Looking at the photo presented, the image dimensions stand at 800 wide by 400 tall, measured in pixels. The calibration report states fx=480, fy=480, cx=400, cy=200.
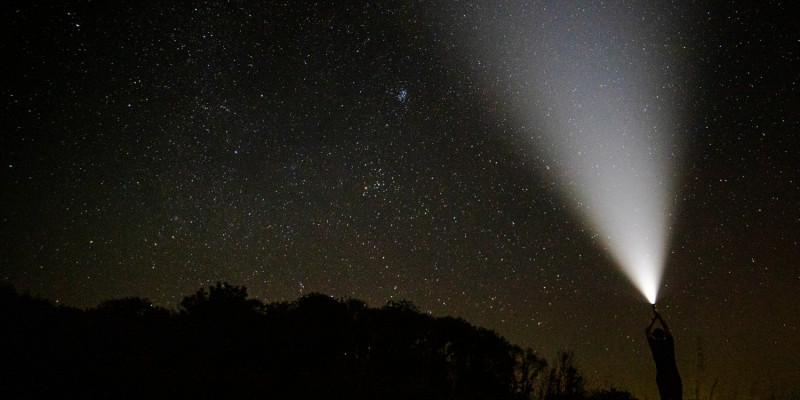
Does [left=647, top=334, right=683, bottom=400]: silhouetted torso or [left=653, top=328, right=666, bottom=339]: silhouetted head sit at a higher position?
[left=653, top=328, right=666, bottom=339]: silhouetted head

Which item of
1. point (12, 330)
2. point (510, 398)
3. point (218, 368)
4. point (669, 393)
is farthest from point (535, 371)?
point (12, 330)

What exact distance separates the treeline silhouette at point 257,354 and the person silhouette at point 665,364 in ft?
15.8

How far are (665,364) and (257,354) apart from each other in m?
9.27

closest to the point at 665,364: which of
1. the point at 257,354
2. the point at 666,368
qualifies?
the point at 666,368

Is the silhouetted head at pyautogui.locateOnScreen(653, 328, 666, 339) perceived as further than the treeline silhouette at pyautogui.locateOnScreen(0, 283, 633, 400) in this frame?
No

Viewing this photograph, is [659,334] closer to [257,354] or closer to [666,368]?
[666,368]

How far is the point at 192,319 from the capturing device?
13336mm

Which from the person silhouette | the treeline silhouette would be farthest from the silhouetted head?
the treeline silhouette

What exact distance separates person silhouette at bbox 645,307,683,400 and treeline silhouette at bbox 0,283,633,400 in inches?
189

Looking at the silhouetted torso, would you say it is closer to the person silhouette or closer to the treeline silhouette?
the person silhouette

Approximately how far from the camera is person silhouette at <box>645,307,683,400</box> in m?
7.38

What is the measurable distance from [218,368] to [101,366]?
90.4 inches

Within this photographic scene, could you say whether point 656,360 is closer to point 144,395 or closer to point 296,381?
point 296,381

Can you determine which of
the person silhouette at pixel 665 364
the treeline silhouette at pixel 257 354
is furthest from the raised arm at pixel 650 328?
the treeline silhouette at pixel 257 354
